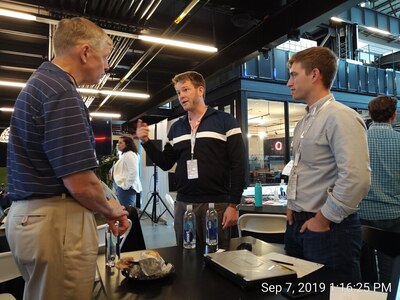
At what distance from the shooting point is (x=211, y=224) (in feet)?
5.35

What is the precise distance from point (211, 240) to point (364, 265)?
49.5 inches

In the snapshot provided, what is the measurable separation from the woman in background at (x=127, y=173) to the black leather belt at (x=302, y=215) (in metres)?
4.33

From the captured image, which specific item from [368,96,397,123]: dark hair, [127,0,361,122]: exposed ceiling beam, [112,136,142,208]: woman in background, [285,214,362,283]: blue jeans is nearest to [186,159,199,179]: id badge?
[285,214,362,283]: blue jeans

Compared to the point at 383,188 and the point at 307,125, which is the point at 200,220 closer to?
the point at 307,125

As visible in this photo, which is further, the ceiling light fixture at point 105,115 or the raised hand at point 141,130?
the ceiling light fixture at point 105,115

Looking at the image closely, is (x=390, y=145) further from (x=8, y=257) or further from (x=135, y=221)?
(x=8, y=257)

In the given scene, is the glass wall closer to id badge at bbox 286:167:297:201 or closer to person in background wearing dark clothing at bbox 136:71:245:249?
person in background wearing dark clothing at bbox 136:71:245:249

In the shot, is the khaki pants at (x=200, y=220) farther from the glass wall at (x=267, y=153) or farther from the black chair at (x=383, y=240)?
the glass wall at (x=267, y=153)

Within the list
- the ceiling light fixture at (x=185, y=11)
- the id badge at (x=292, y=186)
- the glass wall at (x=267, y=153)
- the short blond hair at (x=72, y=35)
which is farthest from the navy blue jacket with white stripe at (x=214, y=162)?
the glass wall at (x=267, y=153)

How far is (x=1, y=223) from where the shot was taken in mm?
2240

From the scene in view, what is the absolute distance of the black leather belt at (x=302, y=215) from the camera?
1.29 meters

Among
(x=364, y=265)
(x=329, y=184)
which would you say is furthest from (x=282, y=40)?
(x=329, y=184)

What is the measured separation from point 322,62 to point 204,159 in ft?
2.82

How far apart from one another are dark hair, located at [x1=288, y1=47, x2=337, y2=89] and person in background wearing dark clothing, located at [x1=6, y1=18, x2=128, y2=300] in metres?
0.98
